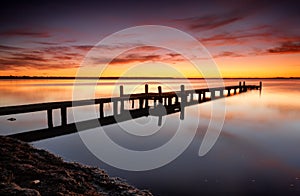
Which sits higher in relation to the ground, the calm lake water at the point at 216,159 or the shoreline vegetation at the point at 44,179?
the shoreline vegetation at the point at 44,179

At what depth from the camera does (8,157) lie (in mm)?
4930

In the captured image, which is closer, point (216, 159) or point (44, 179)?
point (44, 179)

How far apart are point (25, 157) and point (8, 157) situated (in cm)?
47

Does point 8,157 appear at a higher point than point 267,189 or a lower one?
higher

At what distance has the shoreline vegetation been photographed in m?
3.68

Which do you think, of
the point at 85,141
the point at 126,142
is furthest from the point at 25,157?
the point at 126,142

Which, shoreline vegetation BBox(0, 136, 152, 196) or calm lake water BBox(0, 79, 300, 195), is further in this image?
calm lake water BBox(0, 79, 300, 195)

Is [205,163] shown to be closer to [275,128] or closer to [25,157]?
[25,157]

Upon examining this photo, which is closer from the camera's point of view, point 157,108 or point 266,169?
point 266,169

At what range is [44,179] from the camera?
4105 mm

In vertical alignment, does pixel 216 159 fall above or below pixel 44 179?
below

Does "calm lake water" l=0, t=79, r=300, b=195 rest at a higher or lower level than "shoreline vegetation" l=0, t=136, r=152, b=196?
lower

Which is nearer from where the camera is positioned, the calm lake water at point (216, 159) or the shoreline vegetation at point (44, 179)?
the shoreline vegetation at point (44, 179)

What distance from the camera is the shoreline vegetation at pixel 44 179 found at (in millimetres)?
3677
